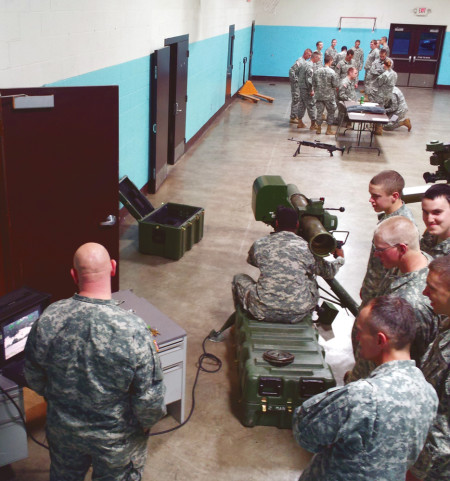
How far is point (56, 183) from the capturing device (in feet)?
13.7

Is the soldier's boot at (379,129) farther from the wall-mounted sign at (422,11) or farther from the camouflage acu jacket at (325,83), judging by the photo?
the wall-mounted sign at (422,11)

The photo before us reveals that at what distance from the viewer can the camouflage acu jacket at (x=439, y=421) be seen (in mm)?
2482

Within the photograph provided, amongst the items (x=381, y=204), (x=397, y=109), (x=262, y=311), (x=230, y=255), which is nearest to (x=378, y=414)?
(x=262, y=311)

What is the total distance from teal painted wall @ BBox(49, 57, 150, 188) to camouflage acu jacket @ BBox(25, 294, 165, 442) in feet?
12.3

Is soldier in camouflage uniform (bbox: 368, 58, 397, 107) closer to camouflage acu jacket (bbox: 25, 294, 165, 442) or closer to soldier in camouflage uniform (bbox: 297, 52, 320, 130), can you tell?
soldier in camouflage uniform (bbox: 297, 52, 320, 130)

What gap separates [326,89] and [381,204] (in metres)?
8.74

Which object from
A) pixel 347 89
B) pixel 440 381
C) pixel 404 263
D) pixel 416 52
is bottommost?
pixel 440 381

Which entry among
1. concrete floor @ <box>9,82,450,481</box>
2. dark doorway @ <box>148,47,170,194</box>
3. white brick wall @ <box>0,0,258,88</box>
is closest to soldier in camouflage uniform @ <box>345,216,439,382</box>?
concrete floor @ <box>9,82,450,481</box>

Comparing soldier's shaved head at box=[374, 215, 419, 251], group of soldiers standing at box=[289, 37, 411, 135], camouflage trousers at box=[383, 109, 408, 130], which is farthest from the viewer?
camouflage trousers at box=[383, 109, 408, 130]

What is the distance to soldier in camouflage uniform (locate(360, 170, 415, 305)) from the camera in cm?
387

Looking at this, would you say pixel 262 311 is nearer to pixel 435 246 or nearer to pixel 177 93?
pixel 435 246

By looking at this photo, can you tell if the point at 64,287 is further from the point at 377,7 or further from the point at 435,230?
the point at 377,7

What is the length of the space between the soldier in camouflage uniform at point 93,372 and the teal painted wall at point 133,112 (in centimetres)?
368

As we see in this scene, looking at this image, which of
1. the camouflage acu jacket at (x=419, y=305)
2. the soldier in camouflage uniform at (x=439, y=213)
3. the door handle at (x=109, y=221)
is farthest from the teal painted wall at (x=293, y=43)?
the camouflage acu jacket at (x=419, y=305)
